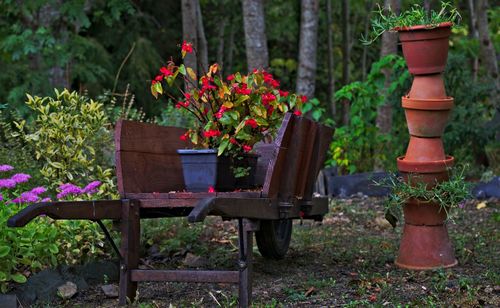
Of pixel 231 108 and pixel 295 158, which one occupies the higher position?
pixel 231 108

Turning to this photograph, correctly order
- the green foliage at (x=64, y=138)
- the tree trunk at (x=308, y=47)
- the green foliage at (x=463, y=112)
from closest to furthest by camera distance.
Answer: the green foliage at (x=64, y=138), the green foliage at (x=463, y=112), the tree trunk at (x=308, y=47)

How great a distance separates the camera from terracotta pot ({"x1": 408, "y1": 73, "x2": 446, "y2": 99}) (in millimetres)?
5156

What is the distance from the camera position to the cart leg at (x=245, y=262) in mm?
4086

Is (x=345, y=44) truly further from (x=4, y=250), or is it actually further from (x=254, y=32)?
(x=4, y=250)

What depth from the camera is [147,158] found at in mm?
4707

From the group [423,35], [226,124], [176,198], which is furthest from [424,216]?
[176,198]

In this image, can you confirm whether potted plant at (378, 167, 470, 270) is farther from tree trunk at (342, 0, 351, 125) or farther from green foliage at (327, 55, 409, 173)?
tree trunk at (342, 0, 351, 125)

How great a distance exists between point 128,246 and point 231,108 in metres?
0.99

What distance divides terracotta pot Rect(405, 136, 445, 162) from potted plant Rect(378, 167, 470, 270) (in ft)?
0.39

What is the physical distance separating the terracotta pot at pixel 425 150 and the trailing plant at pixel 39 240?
6.88 feet

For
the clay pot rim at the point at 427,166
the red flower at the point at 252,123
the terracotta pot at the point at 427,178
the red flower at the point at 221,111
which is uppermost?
the red flower at the point at 221,111

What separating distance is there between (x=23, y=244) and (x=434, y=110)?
2.65 m

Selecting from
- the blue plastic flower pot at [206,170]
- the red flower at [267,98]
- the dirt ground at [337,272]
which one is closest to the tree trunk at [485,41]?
the dirt ground at [337,272]

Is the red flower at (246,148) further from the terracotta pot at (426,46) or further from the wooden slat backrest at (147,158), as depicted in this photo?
the terracotta pot at (426,46)
